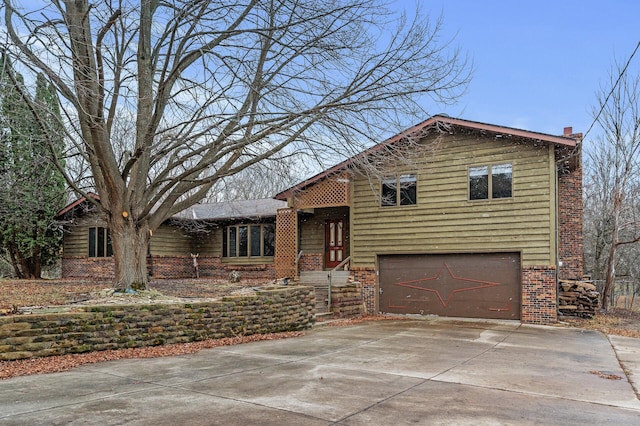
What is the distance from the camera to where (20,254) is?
21.4m

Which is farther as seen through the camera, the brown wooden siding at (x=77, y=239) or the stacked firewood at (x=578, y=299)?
the brown wooden siding at (x=77, y=239)

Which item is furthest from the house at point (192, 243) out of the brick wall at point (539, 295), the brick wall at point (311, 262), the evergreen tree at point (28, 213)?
the brick wall at point (539, 295)

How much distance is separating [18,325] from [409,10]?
30.4 feet

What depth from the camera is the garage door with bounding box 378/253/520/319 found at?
46.4ft

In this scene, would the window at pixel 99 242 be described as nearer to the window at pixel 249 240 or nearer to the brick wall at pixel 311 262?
the window at pixel 249 240

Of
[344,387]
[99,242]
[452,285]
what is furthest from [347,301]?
[99,242]

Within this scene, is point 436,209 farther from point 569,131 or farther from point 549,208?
point 569,131

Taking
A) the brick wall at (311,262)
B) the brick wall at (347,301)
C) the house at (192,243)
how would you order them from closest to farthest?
the brick wall at (347,301) → the brick wall at (311,262) → the house at (192,243)

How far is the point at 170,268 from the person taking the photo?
71.9 feet

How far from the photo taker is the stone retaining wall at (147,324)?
7.56 meters

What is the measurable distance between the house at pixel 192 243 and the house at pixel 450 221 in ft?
9.88

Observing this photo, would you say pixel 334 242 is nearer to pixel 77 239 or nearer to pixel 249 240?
pixel 249 240

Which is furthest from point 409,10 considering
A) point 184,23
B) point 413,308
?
point 413,308

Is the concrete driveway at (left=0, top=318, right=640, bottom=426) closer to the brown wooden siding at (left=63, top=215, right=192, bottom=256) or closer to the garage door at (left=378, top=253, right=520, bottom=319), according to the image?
the garage door at (left=378, top=253, right=520, bottom=319)
